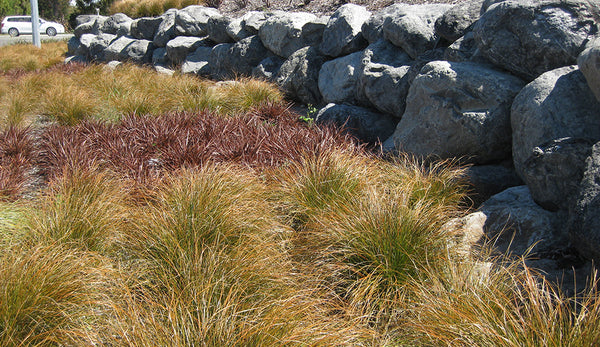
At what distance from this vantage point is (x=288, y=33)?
311 inches

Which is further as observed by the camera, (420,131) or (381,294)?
(420,131)

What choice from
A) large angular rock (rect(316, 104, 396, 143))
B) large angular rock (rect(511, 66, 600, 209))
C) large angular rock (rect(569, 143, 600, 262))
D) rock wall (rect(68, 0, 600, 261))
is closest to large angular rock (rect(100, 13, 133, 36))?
rock wall (rect(68, 0, 600, 261))

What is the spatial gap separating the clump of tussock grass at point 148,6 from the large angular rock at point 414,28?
866cm

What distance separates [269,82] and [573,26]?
4.91 metres

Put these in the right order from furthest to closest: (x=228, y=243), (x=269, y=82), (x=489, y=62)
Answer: (x=269, y=82)
(x=489, y=62)
(x=228, y=243)

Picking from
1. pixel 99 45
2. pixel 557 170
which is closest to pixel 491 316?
pixel 557 170

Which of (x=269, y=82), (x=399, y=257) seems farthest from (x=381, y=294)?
(x=269, y=82)

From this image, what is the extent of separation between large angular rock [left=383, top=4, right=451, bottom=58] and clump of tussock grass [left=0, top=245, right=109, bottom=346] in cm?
431

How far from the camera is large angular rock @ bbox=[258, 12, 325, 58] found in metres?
7.75

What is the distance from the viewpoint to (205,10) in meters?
11.3

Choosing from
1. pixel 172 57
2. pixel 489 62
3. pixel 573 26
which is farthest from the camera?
pixel 172 57

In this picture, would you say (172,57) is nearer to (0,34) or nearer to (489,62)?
(489,62)

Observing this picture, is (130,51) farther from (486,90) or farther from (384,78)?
(486,90)

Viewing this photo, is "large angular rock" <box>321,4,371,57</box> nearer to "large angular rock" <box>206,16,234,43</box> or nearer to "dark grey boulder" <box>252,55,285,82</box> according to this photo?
"dark grey boulder" <box>252,55,285,82</box>
